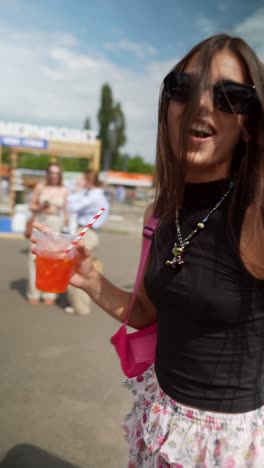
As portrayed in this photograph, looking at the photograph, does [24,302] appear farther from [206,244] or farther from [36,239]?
[206,244]

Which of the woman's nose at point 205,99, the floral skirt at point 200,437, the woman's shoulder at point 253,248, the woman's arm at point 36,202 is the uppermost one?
the woman's nose at point 205,99

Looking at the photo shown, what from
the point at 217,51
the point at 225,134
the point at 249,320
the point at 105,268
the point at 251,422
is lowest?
the point at 105,268

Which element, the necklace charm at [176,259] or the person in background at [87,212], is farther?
the person in background at [87,212]

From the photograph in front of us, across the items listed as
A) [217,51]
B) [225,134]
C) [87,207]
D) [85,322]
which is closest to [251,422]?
[225,134]

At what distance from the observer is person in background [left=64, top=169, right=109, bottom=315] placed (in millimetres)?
4977

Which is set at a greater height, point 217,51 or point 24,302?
point 217,51

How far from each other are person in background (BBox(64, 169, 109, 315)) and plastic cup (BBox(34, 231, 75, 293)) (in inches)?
131

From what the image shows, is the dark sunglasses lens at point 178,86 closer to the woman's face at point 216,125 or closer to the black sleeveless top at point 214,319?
the woman's face at point 216,125

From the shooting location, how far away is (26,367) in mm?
3516

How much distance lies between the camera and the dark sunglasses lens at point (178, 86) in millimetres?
1087

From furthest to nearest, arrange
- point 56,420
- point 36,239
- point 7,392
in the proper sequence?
point 7,392 → point 56,420 → point 36,239

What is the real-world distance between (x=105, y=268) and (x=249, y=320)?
21.4 feet

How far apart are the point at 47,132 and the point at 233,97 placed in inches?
392

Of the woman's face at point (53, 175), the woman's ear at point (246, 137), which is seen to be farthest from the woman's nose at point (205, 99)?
the woman's face at point (53, 175)
